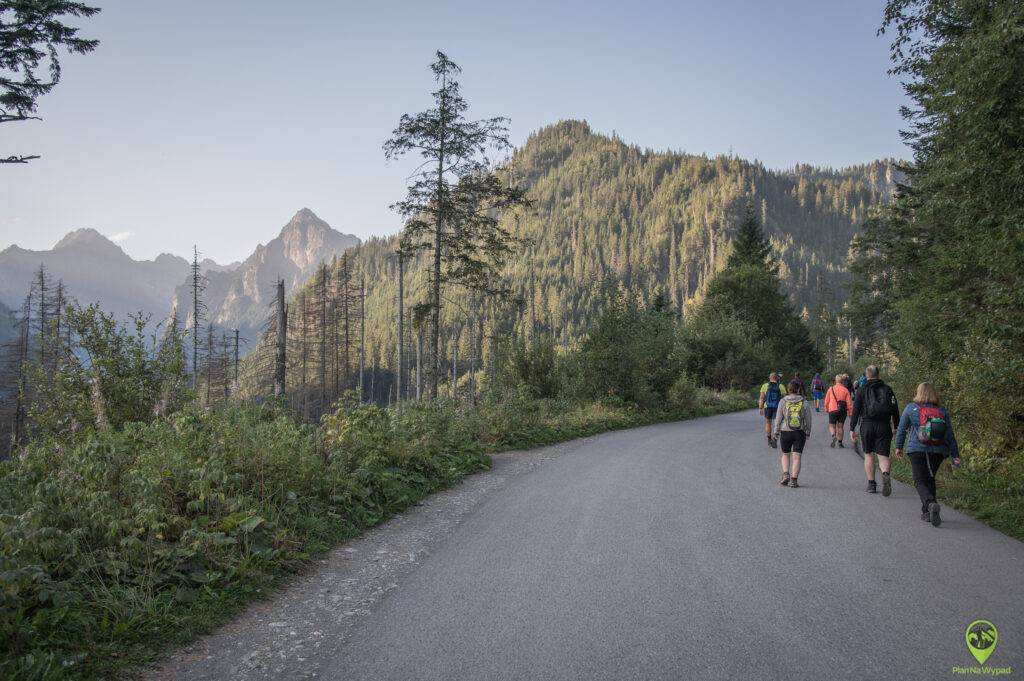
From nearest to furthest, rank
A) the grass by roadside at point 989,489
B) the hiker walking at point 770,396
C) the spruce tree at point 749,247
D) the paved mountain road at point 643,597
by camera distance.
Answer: the paved mountain road at point 643,597 < the grass by roadside at point 989,489 < the hiker walking at point 770,396 < the spruce tree at point 749,247

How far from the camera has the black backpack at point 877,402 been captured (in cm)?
895

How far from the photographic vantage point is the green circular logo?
361 cm

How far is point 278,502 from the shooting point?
635 centimetres

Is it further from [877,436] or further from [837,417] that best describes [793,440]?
[837,417]

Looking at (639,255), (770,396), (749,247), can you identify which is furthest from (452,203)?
(639,255)

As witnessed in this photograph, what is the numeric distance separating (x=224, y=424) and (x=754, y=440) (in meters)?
14.2

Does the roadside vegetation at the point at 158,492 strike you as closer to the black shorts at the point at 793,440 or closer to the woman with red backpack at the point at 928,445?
the black shorts at the point at 793,440

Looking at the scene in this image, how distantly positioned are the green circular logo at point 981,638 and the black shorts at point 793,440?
18.4 ft

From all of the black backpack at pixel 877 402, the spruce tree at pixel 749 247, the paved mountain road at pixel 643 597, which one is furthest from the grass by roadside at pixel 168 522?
the spruce tree at pixel 749 247

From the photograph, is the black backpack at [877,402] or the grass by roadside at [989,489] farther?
the black backpack at [877,402]

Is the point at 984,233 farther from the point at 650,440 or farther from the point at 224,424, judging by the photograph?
the point at 224,424

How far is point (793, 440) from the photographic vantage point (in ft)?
31.5

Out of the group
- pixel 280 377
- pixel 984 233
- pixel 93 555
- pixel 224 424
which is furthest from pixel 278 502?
pixel 984 233

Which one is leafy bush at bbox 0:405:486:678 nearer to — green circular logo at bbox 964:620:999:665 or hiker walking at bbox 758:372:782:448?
green circular logo at bbox 964:620:999:665
